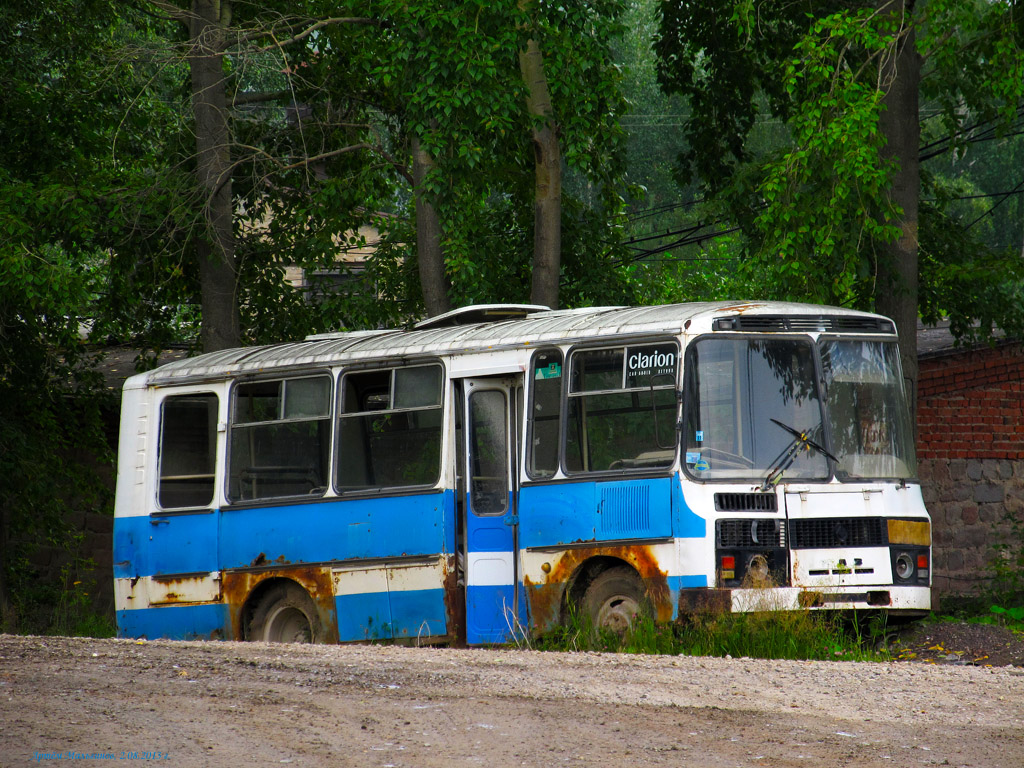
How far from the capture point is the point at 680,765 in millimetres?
5758

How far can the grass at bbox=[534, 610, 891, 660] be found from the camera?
9.76m

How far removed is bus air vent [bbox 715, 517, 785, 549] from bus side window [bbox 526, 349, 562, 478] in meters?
1.60

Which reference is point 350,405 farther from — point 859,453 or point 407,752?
point 407,752

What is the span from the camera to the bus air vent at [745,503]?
32.8ft

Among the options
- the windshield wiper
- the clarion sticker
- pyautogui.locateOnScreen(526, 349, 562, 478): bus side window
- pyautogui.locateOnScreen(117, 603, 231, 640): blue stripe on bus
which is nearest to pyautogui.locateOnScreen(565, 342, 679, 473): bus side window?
the clarion sticker

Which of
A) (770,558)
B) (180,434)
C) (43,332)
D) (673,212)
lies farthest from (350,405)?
(673,212)

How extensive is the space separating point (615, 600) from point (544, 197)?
23.9 feet

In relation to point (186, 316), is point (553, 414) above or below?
below

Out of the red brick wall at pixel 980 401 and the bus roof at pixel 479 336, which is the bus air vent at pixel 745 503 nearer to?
the bus roof at pixel 479 336

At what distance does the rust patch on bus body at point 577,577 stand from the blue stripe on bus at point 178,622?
3.58 meters

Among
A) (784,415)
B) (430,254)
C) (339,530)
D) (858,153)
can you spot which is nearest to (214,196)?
(430,254)

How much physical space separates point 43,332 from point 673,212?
30.5 meters

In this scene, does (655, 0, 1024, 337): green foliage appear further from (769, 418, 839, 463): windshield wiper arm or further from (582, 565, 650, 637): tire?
(582, 565, 650, 637): tire

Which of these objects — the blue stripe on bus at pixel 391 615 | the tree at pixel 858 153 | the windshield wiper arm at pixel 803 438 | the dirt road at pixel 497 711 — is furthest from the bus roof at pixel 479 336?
the dirt road at pixel 497 711
